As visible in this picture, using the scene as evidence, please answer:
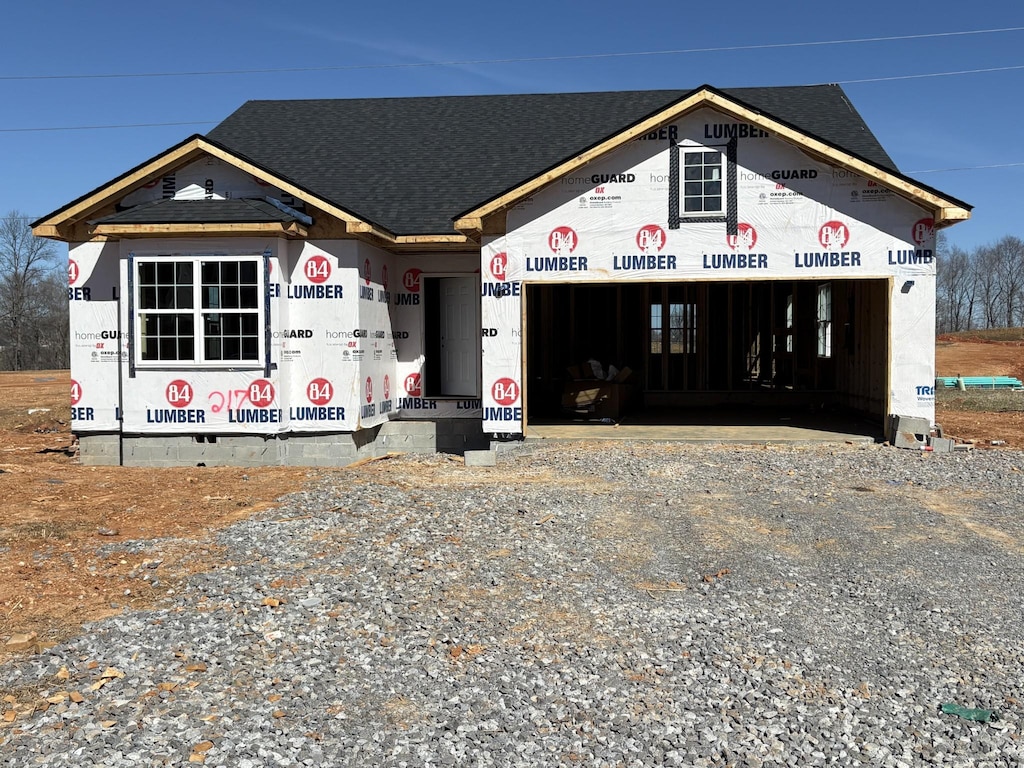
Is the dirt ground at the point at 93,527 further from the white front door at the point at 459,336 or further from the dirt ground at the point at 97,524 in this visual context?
the white front door at the point at 459,336

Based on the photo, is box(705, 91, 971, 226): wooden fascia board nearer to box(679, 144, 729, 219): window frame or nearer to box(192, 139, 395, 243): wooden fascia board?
box(679, 144, 729, 219): window frame

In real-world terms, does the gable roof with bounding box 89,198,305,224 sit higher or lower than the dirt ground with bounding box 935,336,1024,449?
higher

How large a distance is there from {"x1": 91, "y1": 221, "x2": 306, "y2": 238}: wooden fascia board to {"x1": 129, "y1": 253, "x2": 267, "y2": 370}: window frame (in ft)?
1.19

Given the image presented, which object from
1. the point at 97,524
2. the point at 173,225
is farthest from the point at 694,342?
the point at 97,524

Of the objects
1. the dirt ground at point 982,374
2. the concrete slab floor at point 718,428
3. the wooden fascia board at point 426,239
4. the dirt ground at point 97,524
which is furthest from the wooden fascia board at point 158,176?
the dirt ground at point 982,374

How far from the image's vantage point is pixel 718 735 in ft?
14.8

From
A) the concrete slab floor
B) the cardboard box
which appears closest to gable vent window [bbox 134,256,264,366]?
the concrete slab floor

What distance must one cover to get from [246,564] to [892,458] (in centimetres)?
914

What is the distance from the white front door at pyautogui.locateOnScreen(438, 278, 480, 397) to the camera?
15.9 meters

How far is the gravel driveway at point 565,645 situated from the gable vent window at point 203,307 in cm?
452

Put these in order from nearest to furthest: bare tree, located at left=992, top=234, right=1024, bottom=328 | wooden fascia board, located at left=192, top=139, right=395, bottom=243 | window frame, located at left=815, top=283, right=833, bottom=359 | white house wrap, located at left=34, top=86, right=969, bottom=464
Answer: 1. wooden fascia board, located at left=192, top=139, right=395, bottom=243
2. white house wrap, located at left=34, top=86, right=969, bottom=464
3. window frame, located at left=815, top=283, right=833, bottom=359
4. bare tree, located at left=992, top=234, right=1024, bottom=328

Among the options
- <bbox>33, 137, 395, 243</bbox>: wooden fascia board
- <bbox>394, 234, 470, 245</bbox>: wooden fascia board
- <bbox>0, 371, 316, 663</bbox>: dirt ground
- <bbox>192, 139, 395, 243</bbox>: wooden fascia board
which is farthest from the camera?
<bbox>394, 234, 470, 245</bbox>: wooden fascia board

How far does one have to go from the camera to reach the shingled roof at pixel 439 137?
15.8 m

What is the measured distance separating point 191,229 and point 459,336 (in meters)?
4.94
